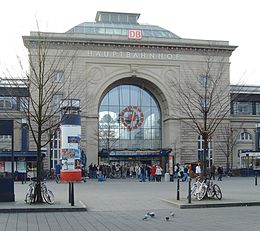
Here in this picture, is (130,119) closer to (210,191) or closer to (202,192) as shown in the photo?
(210,191)

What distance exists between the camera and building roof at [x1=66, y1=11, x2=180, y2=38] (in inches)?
2852

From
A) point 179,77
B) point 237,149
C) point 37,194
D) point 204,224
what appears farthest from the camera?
point 237,149

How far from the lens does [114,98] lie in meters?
72.0

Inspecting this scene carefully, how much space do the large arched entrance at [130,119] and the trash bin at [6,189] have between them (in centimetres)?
4938

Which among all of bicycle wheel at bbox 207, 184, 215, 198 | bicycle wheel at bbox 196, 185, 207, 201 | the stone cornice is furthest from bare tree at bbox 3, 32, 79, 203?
bicycle wheel at bbox 207, 184, 215, 198

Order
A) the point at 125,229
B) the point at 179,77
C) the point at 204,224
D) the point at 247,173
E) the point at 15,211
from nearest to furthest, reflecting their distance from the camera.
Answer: the point at 125,229
the point at 204,224
the point at 15,211
the point at 247,173
the point at 179,77

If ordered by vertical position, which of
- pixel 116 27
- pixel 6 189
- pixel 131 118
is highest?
pixel 116 27

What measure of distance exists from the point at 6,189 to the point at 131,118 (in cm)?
5221

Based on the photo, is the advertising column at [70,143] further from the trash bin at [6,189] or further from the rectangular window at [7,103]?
the rectangular window at [7,103]

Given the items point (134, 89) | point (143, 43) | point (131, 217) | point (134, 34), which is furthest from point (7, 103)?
point (131, 217)

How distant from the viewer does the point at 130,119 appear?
7212cm

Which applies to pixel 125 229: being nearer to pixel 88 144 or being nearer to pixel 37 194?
pixel 37 194

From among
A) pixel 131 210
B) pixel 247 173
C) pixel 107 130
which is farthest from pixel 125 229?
pixel 107 130

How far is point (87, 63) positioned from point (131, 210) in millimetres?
50178
